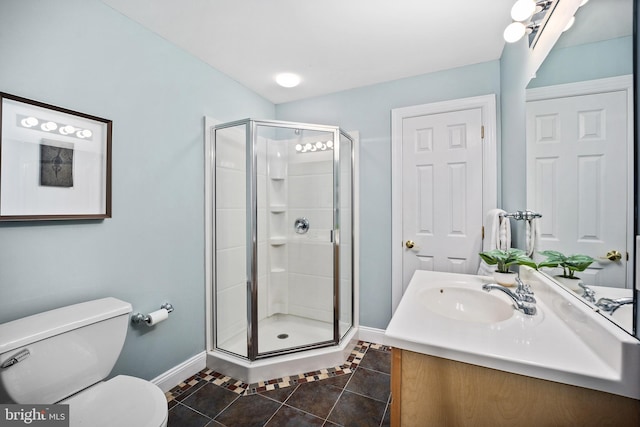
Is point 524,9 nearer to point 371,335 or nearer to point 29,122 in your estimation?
point 29,122

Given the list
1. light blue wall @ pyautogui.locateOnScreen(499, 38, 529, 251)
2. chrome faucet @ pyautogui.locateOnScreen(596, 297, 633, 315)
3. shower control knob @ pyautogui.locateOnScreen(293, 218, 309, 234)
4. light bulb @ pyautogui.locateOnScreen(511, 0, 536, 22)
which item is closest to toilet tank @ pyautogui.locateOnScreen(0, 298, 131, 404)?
shower control knob @ pyautogui.locateOnScreen(293, 218, 309, 234)

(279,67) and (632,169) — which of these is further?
(279,67)

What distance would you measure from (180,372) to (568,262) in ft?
7.33

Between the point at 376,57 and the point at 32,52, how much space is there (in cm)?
192

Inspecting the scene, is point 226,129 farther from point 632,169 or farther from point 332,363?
point 632,169

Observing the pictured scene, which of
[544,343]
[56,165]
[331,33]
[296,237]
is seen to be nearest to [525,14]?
[331,33]

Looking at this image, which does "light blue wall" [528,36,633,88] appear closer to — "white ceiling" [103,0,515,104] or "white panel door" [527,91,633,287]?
"white panel door" [527,91,633,287]

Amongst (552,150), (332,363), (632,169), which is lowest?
(332,363)

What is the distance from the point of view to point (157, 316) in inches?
63.5

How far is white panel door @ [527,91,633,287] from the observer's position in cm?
75

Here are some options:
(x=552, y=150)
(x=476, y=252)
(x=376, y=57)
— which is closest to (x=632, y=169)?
(x=552, y=150)

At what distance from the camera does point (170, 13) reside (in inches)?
60.4

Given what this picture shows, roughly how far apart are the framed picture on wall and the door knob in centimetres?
208

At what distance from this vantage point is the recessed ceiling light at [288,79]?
2243mm
